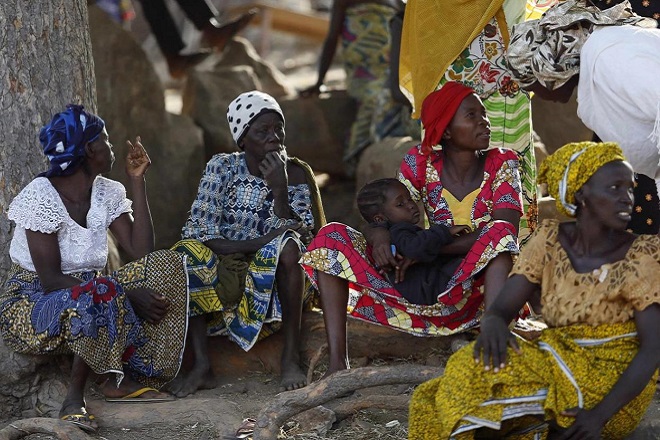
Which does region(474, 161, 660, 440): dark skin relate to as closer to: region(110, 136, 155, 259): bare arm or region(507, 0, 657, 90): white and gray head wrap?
region(507, 0, 657, 90): white and gray head wrap

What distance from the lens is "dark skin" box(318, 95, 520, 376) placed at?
174 inches

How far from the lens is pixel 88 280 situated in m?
4.64

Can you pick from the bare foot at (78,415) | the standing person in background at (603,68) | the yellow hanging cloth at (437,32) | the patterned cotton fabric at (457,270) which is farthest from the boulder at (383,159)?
the bare foot at (78,415)

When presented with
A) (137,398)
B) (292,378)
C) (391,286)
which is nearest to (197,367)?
(137,398)

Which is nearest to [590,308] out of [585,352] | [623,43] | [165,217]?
[585,352]

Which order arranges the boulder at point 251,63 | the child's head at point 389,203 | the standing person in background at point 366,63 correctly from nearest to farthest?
the child's head at point 389,203 → the standing person in background at point 366,63 → the boulder at point 251,63

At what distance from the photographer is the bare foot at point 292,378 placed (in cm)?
485

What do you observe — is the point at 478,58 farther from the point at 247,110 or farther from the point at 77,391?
the point at 77,391

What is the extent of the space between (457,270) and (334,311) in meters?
0.54

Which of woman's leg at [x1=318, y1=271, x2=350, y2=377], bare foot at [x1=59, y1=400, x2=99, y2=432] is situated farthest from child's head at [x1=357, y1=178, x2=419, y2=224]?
bare foot at [x1=59, y1=400, x2=99, y2=432]

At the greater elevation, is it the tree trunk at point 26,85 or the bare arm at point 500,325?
the tree trunk at point 26,85

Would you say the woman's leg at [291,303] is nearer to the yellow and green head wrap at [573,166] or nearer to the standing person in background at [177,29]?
the yellow and green head wrap at [573,166]

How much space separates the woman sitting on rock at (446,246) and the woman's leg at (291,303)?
29 cm

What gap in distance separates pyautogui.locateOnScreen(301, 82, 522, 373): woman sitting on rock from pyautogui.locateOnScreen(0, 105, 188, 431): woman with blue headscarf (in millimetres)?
732
